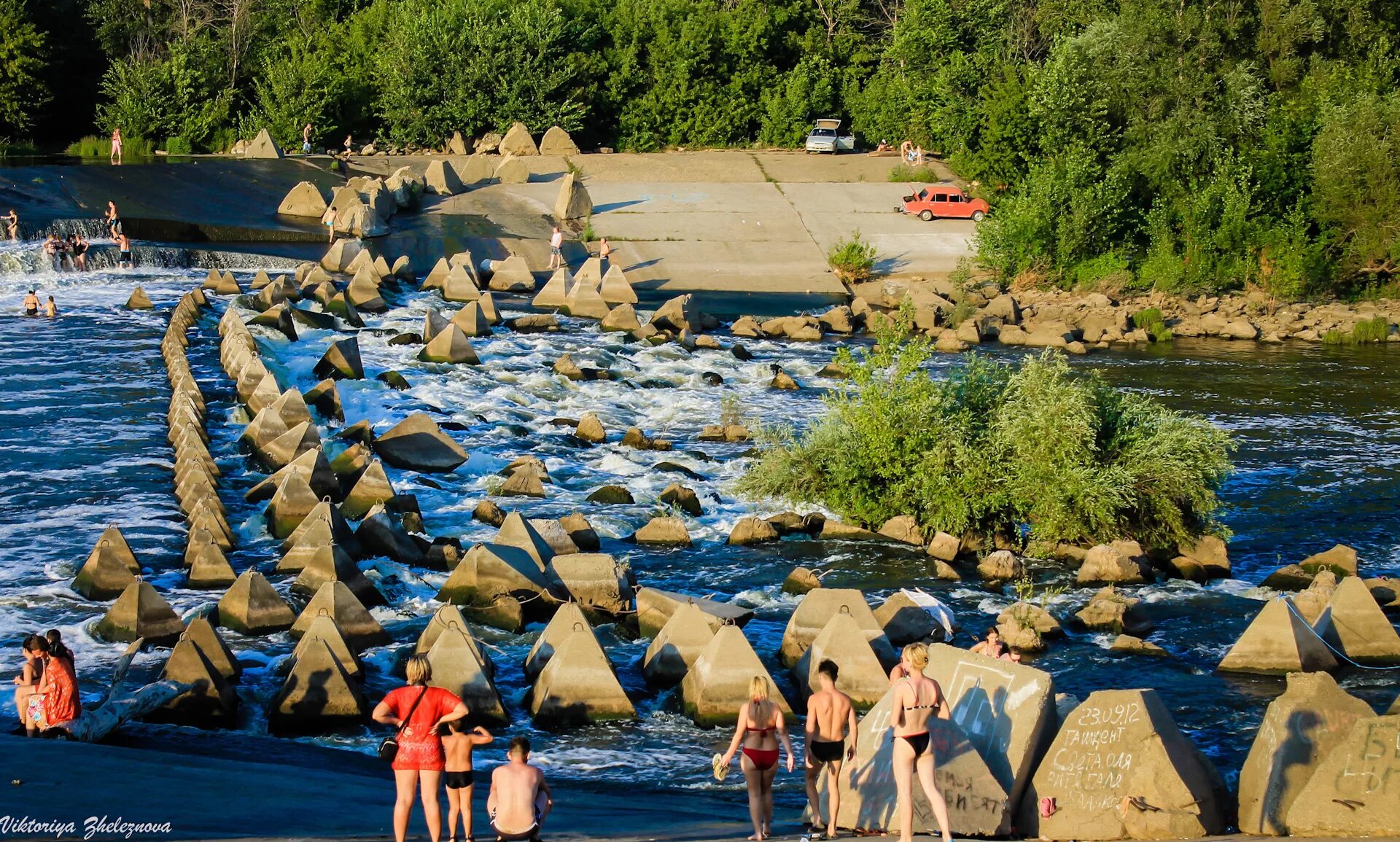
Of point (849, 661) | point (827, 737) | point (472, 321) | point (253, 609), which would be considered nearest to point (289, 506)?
point (253, 609)

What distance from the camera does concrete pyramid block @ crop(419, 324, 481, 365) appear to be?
35.2 metres

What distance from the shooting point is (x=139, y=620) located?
60.0 ft

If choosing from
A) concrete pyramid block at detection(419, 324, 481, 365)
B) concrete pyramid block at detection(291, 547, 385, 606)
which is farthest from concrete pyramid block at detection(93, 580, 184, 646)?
concrete pyramid block at detection(419, 324, 481, 365)

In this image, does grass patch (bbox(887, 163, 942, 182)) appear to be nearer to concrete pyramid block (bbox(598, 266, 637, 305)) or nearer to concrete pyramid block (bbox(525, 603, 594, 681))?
concrete pyramid block (bbox(598, 266, 637, 305))

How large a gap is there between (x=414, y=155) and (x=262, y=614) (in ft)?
143

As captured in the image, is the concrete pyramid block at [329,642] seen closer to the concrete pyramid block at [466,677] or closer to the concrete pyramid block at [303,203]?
the concrete pyramid block at [466,677]

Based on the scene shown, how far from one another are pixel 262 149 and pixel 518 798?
49.9 meters

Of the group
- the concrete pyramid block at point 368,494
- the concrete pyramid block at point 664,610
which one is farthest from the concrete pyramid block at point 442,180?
the concrete pyramid block at point 664,610

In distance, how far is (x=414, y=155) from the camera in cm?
5984

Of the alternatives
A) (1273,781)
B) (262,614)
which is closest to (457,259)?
(262,614)

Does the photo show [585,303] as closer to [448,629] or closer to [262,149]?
[262,149]

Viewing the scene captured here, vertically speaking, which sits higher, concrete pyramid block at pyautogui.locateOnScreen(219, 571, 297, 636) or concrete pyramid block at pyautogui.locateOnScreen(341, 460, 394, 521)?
concrete pyramid block at pyautogui.locateOnScreen(341, 460, 394, 521)

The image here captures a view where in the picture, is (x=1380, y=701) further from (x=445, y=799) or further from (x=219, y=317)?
(x=219, y=317)

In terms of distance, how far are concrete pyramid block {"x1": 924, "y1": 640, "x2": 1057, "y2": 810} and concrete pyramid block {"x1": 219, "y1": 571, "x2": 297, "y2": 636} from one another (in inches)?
359
